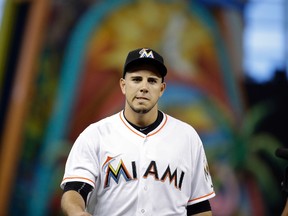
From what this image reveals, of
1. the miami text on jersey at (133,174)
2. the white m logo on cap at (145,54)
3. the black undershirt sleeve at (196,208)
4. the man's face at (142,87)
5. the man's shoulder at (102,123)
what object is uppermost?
the white m logo on cap at (145,54)

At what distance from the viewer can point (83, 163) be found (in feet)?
10.6

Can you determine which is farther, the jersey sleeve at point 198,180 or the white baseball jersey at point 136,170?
the jersey sleeve at point 198,180

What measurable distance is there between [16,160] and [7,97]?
0.79 m

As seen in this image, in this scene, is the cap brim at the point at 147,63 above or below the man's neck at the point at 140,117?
above

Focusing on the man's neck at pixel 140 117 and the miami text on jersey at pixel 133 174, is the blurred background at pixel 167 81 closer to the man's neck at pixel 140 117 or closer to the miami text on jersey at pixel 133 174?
the man's neck at pixel 140 117

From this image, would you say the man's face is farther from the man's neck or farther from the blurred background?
the blurred background

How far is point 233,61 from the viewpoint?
8.81 metres

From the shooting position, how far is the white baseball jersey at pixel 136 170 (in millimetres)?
3244

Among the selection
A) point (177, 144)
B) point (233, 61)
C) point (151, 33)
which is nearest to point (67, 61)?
point (151, 33)

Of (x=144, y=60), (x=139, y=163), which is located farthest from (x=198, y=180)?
(x=144, y=60)

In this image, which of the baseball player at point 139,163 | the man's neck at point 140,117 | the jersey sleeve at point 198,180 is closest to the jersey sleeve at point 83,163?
the baseball player at point 139,163

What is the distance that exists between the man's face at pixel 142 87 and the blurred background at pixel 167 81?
14.8 feet

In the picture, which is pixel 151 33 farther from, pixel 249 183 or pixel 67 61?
pixel 249 183

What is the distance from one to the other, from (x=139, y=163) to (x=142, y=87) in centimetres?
41
